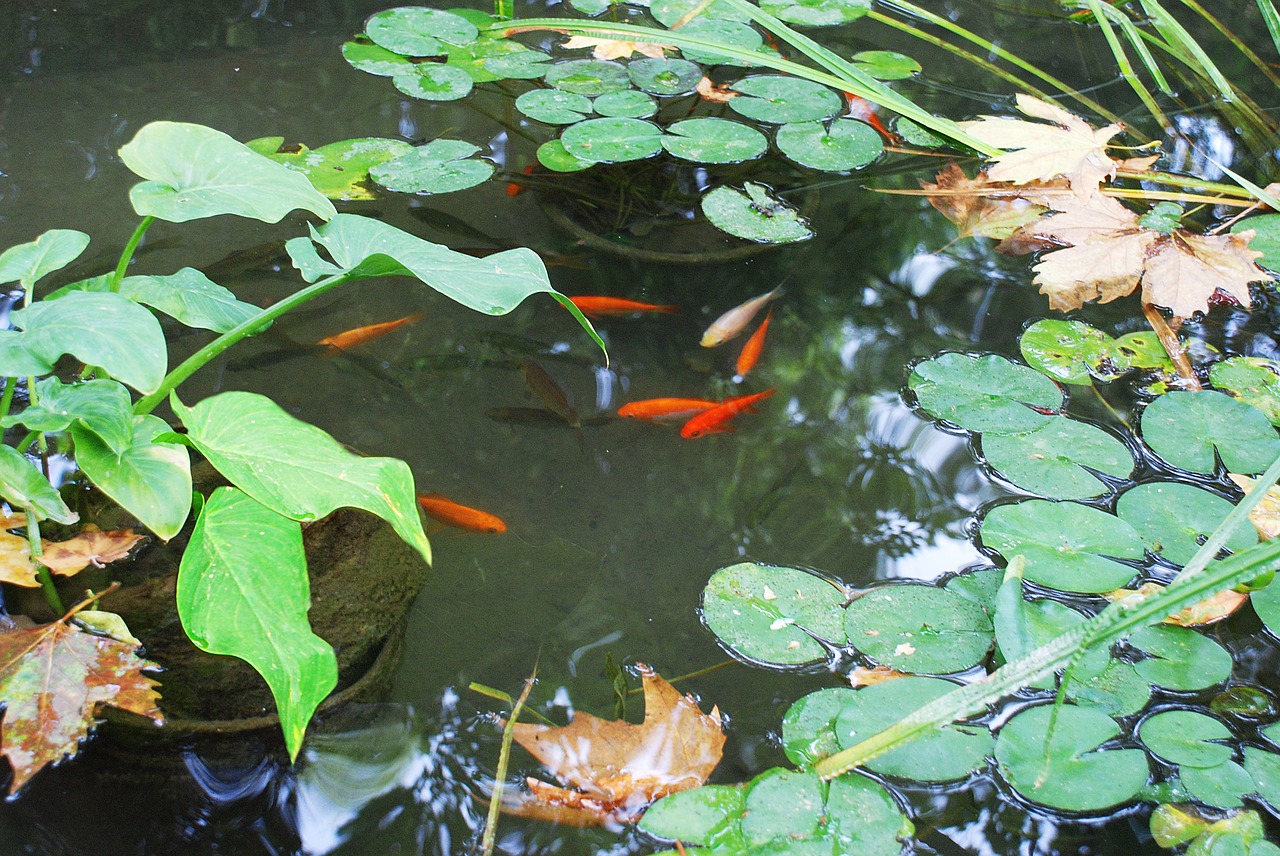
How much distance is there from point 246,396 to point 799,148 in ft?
5.19

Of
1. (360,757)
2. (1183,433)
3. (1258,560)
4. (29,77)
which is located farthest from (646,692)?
(29,77)

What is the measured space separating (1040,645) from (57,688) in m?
1.26

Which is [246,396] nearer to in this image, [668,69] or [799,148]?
[799,148]

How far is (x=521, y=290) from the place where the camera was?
1.14 meters

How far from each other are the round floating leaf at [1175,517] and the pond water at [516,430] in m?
0.19

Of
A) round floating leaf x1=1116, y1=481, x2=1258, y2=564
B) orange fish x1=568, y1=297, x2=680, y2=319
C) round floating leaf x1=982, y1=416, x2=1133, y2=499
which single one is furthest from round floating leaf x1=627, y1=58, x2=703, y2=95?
round floating leaf x1=1116, y1=481, x2=1258, y2=564

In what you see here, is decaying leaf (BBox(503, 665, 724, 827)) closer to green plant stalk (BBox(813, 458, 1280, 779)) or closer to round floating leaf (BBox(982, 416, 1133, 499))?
green plant stalk (BBox(813, 458, 1280, 779))

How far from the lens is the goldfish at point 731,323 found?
1808mm

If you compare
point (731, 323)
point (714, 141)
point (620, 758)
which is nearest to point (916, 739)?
point (620, 758)

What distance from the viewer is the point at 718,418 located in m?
1.64

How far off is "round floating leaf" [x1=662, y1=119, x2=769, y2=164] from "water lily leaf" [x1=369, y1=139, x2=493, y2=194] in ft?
1.54

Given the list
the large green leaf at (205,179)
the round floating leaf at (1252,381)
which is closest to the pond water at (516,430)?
the round floating leaf at (1252,381)

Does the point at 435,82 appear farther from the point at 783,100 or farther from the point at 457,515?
the point at 457,515

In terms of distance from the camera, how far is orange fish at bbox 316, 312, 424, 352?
1721 mm
